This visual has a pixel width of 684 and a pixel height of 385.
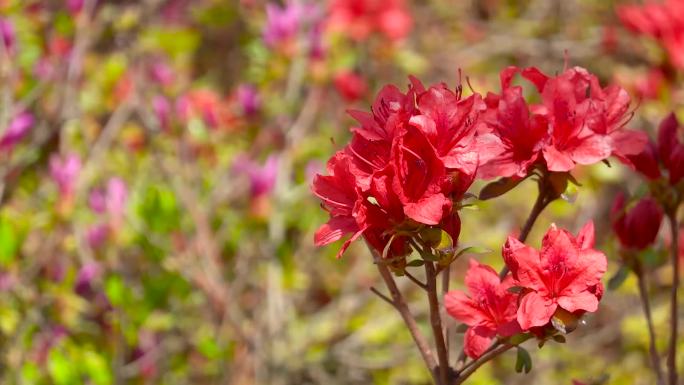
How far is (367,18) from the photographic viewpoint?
118 inches

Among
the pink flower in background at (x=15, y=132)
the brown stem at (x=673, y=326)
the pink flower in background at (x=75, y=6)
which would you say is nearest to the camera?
the brown stem at (x=673, y=326)

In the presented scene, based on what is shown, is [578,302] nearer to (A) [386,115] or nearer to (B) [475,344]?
(B) [475,344]

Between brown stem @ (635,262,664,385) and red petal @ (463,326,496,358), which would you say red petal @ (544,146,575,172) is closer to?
red petal @ (463,326,496,358)

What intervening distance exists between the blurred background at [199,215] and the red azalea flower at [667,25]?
0.06 m

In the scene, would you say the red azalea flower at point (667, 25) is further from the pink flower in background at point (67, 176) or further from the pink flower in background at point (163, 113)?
the pink flower in background at point (67, 176)

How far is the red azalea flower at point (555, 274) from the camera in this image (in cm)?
89

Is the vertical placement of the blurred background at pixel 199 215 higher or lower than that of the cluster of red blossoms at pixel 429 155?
lower

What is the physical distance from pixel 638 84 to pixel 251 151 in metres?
1.15

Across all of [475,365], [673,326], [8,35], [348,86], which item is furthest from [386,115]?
[348,86]

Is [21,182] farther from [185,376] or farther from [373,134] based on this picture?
[373,134]

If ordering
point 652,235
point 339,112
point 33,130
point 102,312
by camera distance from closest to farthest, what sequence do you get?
point 652,235 < point 102,312 < point 33,130 < point 339,112

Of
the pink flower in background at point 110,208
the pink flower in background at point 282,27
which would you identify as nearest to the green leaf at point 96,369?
the pink flower in background at point 110,208

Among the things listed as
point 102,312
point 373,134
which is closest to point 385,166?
point 373,134

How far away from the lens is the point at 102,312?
7.02 ft
